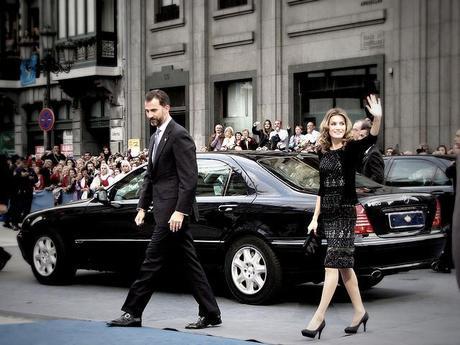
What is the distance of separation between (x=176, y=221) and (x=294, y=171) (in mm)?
2567

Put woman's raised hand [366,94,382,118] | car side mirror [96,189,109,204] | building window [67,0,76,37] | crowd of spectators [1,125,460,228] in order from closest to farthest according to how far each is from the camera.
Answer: woman's raised hand [366,94,382,118]
car side mirror [96,189,109,204]
crowd of spectators [1,125,460,228]
building window [67,0,76,37]

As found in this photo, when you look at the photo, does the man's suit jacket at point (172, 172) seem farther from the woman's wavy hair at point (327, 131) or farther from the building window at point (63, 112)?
the building window at point (63, 112)

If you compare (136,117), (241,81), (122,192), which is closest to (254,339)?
(122,192)

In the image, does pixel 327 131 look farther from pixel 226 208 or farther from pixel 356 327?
pixel 226 208

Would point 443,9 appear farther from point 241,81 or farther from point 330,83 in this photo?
point 241,81

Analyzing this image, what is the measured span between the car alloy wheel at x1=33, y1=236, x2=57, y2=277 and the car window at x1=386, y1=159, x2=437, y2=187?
5181mm

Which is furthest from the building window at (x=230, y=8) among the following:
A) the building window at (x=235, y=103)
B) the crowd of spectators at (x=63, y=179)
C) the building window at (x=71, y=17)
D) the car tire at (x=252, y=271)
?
the car tire at (x=252, y=271)

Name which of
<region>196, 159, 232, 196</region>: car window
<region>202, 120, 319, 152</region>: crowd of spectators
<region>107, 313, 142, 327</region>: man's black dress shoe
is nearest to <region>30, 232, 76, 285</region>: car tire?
<region>196, 159, 232, 196</region>: car window

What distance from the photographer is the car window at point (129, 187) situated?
1148 cm

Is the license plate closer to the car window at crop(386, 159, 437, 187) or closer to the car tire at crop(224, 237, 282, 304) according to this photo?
the car tire at crop(224, 237, 282, 304)

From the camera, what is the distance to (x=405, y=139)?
2319cm

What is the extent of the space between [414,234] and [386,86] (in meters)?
13.8

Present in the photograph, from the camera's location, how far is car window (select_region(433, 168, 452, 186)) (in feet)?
46.1

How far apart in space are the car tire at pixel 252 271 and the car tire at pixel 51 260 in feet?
8.33
